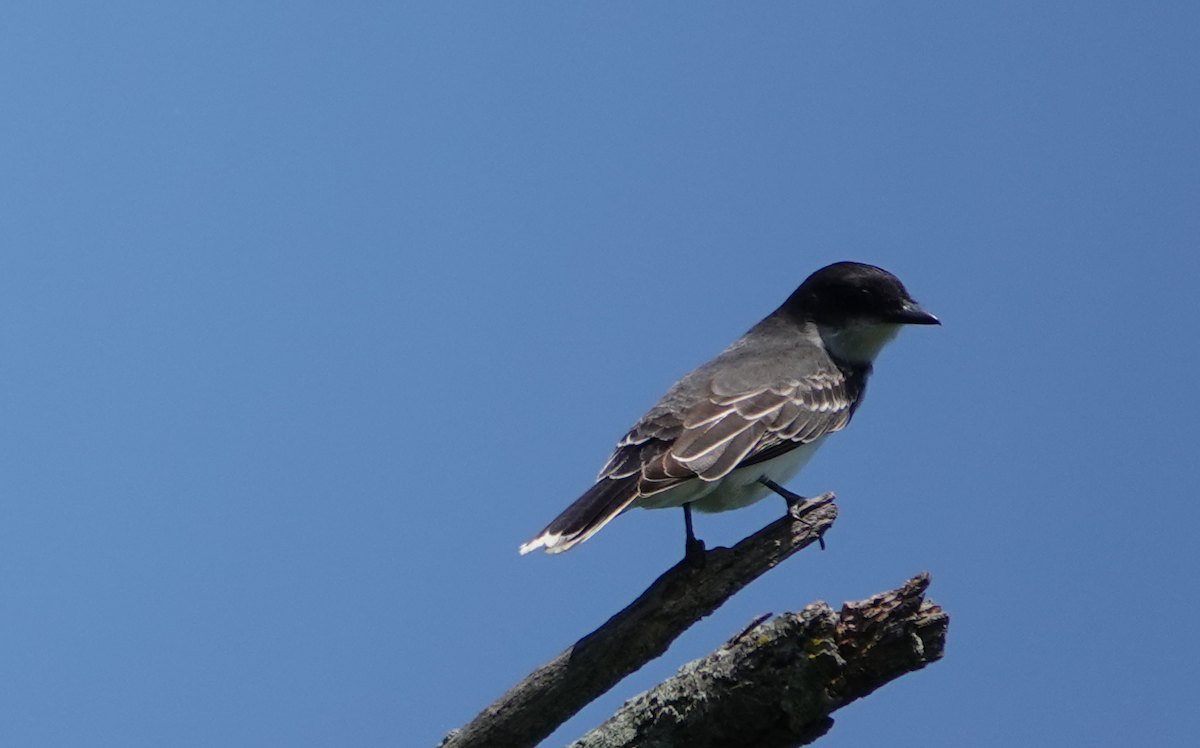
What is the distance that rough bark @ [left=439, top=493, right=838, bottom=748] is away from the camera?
562cm

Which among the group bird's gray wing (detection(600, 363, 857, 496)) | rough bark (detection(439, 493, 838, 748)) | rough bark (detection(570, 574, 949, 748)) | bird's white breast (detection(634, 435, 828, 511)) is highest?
bird's gray wing (detection(600, 363, 857, 496))

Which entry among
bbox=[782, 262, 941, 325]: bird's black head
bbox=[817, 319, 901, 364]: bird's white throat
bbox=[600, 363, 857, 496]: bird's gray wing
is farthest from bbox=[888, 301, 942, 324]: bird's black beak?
bbox=[600, 363, 857, 496]: bird's gray wing

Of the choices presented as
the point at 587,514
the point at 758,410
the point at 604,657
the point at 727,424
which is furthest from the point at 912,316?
the point at 604,657

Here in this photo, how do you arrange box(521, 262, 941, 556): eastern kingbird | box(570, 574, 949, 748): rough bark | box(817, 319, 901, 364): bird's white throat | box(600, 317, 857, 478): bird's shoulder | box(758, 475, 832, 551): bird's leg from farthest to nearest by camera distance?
box(817, 319, 901, 364): bird's white throat
box(600, 317, 857, 478): bird's shoulder
box(521, 262, 941, 556): eastern kingbird
box(758, 475, 832, 551): bird's leg
box(570, 574, 949, 748): rough bark

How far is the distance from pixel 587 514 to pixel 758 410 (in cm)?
164

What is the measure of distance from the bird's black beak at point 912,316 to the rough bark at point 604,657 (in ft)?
11.7

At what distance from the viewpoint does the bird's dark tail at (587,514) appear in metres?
6.27

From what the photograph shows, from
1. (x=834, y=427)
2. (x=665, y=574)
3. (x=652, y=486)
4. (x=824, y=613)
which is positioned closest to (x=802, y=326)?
(x=834, y=427)

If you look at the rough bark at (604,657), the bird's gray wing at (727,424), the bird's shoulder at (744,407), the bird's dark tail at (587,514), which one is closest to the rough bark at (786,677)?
the rough bark at (604,657)

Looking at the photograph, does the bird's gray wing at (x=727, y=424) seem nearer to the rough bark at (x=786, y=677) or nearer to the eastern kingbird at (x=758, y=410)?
the eastern kingbird at (x=758, y=410)

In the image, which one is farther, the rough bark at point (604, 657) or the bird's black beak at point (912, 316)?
the bird's black beak at point (912, 316)

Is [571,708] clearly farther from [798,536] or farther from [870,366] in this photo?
[870,366]

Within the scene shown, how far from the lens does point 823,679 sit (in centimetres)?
508

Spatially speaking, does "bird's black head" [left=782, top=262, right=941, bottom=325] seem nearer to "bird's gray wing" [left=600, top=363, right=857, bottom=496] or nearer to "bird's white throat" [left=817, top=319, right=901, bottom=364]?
"bird's white throat" [left=817, top=319, right=901, bottom=364]
